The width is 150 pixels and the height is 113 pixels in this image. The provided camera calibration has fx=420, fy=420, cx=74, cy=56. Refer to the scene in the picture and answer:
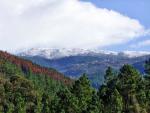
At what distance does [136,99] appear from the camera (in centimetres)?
12488

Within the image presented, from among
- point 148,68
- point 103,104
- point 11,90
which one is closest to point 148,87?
point 148,68

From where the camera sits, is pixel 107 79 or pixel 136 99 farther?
pixel 107 79

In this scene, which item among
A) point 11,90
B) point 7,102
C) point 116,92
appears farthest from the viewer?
point 11,90

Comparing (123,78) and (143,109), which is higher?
(123,78)

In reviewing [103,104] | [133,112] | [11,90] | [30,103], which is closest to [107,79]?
[103,104]

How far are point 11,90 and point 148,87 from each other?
8487cm

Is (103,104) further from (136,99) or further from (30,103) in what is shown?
(30,103)

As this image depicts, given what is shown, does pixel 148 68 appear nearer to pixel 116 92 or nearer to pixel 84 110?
pixel 116 92

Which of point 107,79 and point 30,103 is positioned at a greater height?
point 107,79

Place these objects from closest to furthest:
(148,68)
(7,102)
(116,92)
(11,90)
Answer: (116,92) → (148,68) → (7,102) → (11,90)

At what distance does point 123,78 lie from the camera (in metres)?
125

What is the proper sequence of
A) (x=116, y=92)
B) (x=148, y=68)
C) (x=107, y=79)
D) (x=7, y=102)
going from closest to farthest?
(x=116, y=92) < (x=148, y=68) < (x=107, y=79) < (x=7, y=102)

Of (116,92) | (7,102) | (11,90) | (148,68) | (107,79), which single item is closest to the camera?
(116,92)

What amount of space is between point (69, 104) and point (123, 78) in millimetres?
18024
